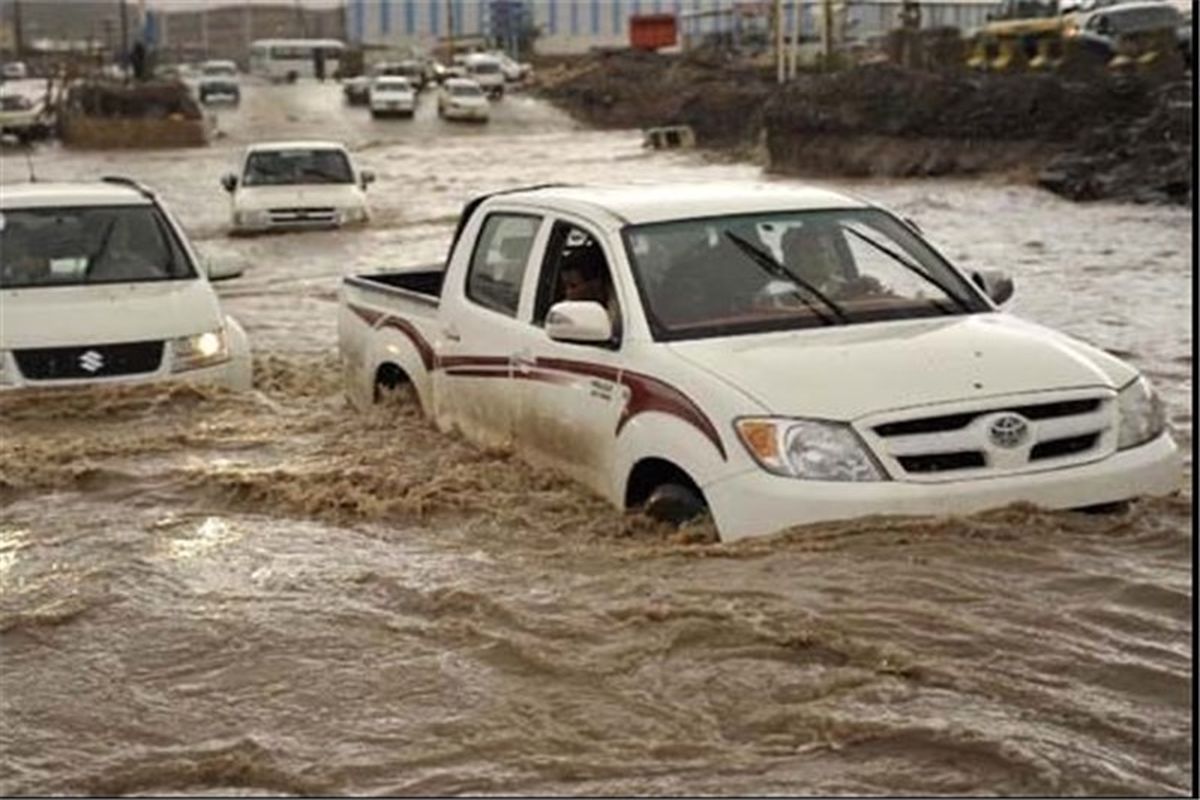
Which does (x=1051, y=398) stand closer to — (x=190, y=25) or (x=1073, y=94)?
(x=1073, y=94)

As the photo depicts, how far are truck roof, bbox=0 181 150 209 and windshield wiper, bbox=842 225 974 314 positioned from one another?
5.60 metres

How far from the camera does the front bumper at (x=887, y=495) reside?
6.08m

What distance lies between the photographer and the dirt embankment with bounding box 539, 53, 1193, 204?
3381cm

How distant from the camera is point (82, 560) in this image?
7.07 metres

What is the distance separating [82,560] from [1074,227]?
22042 mm

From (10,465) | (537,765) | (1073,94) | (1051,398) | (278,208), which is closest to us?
(537,765)

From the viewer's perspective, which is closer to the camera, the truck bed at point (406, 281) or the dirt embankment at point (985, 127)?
the truck bed at point (406, 281)

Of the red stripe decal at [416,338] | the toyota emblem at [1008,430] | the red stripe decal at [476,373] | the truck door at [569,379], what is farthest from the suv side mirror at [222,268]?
the toyota emblem at [1008,430]

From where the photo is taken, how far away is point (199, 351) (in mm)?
10477

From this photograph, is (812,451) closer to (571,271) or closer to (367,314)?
(571,271)

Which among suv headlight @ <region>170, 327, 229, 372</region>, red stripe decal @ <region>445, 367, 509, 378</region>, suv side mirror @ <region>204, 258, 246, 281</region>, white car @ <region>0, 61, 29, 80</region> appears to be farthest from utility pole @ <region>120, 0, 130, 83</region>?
red stripe decal @ <region>445, 367, 509, 378</region>

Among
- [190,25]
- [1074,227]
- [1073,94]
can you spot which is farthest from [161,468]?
[190,25]

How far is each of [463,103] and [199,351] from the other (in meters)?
55.5

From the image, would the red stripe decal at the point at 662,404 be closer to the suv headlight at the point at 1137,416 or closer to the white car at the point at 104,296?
the suv headlight at the point at 1137,416
